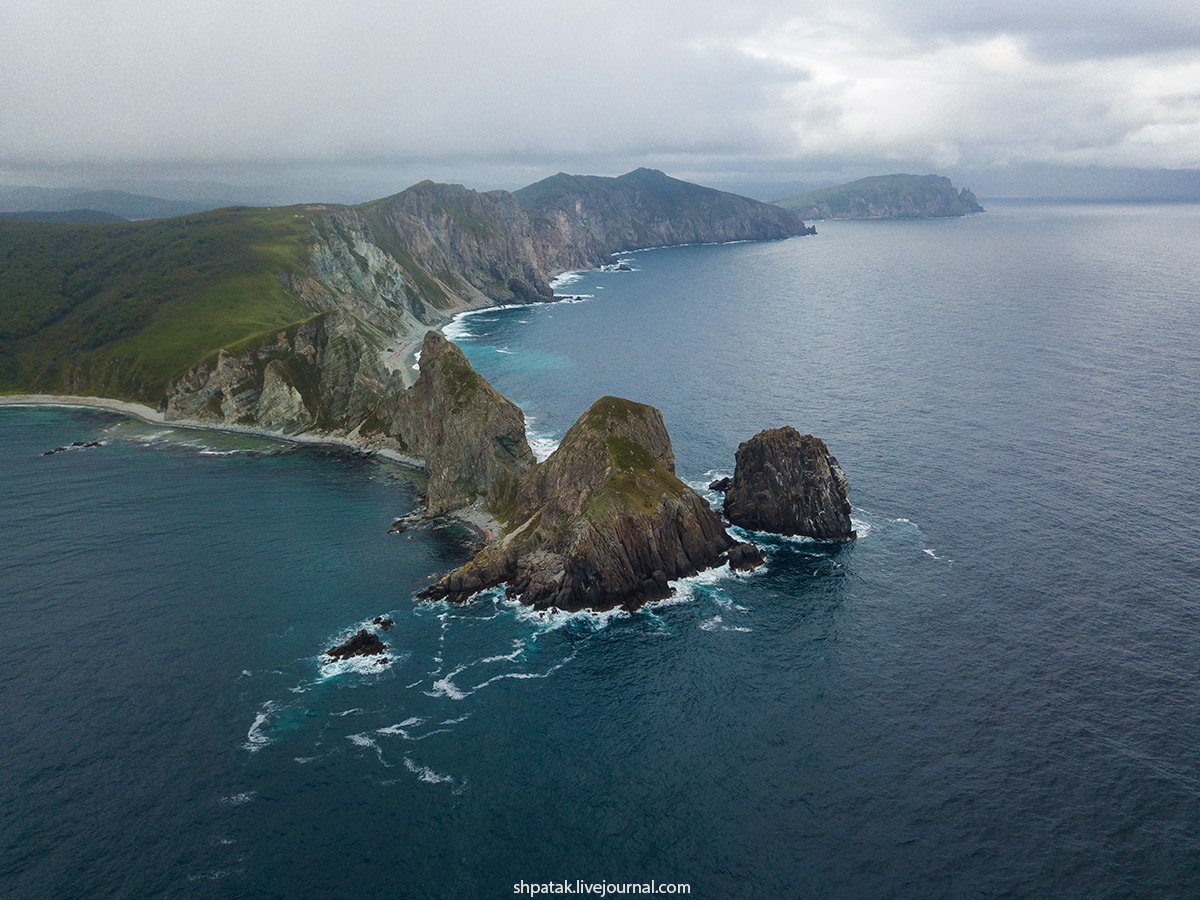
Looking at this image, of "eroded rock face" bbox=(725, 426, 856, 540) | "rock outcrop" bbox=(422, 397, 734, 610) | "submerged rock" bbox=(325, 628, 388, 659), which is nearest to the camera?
"submerged rock" bbox=(325, 628, 388, 659)

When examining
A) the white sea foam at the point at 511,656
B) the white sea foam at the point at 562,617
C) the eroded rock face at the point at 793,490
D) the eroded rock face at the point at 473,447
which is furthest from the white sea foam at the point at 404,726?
the eroded rock face at the point at 793,490

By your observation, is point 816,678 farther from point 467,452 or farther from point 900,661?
point 467,452

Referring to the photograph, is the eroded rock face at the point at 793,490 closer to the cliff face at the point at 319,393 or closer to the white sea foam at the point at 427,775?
the white sea foam at the point at 427,775

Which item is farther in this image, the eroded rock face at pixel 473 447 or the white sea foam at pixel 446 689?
the eroded rock face at pixel 473 447

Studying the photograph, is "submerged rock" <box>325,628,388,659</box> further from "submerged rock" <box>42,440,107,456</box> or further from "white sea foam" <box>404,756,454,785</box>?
"submerged rock" <box>42,440,107,456</box>

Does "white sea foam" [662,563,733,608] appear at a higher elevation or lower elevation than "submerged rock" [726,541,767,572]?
lower

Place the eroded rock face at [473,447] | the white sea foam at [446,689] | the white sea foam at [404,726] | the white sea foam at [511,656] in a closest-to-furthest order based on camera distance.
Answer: the white sea foam at [404,726] → the white sea foam at [446,689] → the white sea foam at [511,656] → the eroded rock face at [473,447]

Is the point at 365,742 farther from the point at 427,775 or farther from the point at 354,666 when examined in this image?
the point at 354,666

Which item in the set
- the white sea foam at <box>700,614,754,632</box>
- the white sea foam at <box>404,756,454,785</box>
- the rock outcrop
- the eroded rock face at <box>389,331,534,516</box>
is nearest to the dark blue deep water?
the white sea foam at <box>700,614,754,632</box>
